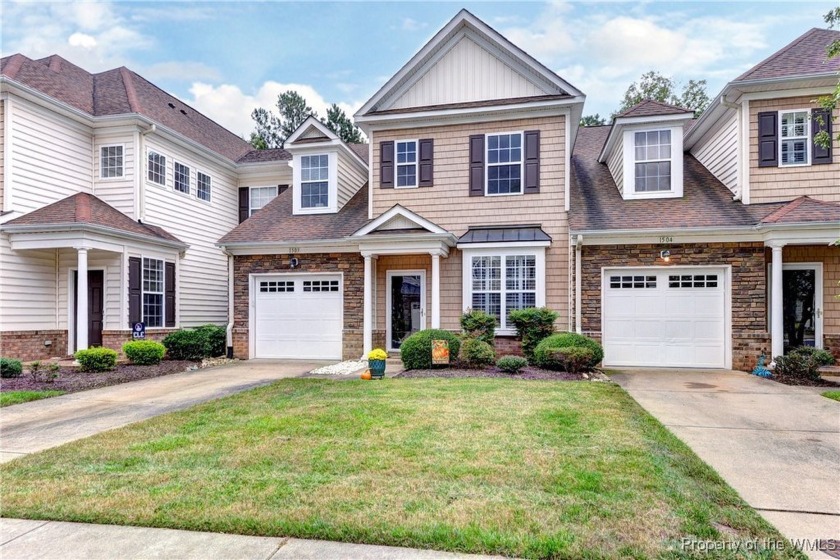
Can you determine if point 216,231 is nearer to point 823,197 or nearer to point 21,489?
point 21,489

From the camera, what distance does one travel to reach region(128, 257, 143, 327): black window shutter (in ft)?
41.1

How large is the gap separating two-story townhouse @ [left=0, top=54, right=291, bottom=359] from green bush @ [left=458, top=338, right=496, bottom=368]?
871 cm

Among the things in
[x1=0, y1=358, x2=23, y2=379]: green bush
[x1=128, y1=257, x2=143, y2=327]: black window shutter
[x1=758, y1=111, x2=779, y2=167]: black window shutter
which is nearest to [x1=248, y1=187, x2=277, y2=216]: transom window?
[x1=128, y1=257, x2=143, y2=327]: black window shutter

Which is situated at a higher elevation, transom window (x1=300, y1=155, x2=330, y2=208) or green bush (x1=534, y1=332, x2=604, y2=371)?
transom window (x1=300, y1=155, x2=330, y2=208)

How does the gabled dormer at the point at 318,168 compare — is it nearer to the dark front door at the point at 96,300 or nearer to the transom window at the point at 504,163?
the transom window at the point at 504,163

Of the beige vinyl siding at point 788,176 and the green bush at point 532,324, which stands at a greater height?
the beige vinyl siding at point 788,176

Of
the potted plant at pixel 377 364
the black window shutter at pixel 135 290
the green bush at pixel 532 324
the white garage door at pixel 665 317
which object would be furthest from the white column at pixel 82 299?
the white garage door at pixel 665 317

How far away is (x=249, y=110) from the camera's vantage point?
117ft

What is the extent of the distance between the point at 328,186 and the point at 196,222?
17.7 ft

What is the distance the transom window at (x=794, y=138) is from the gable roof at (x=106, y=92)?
16181mm

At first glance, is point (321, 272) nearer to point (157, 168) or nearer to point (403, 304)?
point (403, 304)

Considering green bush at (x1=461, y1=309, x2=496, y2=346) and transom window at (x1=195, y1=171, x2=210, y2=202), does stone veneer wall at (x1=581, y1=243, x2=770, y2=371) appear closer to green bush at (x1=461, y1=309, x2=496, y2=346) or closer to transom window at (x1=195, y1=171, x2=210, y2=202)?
green bush at (x1=461, y1=309, x2=496, y2=346)

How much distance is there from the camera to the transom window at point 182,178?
15.0 meters

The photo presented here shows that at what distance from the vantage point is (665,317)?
35.9 ft
